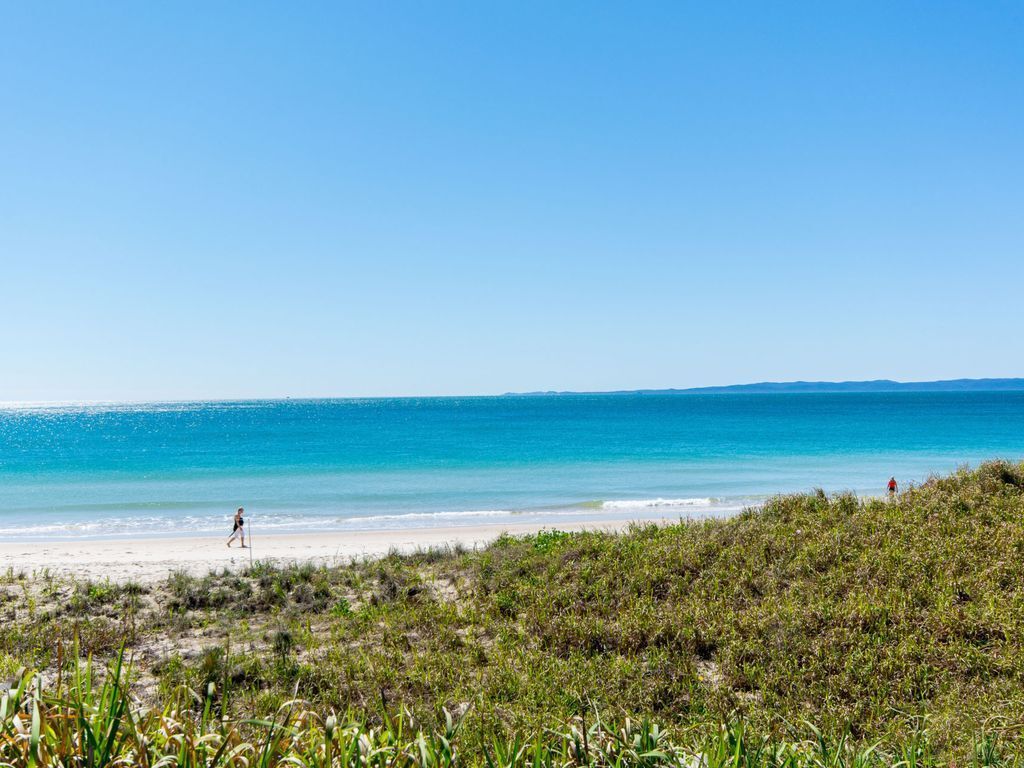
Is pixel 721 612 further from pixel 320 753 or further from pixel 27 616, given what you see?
pixel 27 616

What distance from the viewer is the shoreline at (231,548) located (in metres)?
19.3

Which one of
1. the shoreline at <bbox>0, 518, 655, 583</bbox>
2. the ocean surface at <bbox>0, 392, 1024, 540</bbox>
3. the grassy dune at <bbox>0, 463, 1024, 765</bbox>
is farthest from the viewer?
the ocean surface at <bbox>0, 392, 1024, 540</bbox>

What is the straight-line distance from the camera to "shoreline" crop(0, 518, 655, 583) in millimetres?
19312

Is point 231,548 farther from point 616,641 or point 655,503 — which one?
point 655,503

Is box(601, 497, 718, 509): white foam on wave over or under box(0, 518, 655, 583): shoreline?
under

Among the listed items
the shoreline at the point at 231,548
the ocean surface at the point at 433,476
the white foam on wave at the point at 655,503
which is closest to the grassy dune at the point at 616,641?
the shoreline at the point at 231,548

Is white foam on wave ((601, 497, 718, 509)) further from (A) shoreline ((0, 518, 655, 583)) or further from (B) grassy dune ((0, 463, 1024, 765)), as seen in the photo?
(B) grassy dune ((0, 463, 1024, 765))

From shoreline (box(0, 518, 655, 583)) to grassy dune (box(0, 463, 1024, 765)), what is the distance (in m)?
6.67

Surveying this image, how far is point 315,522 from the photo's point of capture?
29.6 m

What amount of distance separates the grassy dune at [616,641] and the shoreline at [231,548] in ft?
21.9

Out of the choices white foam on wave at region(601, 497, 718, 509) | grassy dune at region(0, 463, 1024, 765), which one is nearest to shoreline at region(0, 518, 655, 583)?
white foam on wave at region(601, 497, 718, 509)

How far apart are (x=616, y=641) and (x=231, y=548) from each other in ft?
61.8

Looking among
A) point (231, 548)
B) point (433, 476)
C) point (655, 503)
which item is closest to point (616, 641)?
point (231, 548)

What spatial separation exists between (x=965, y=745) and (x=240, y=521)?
22.3 meters
